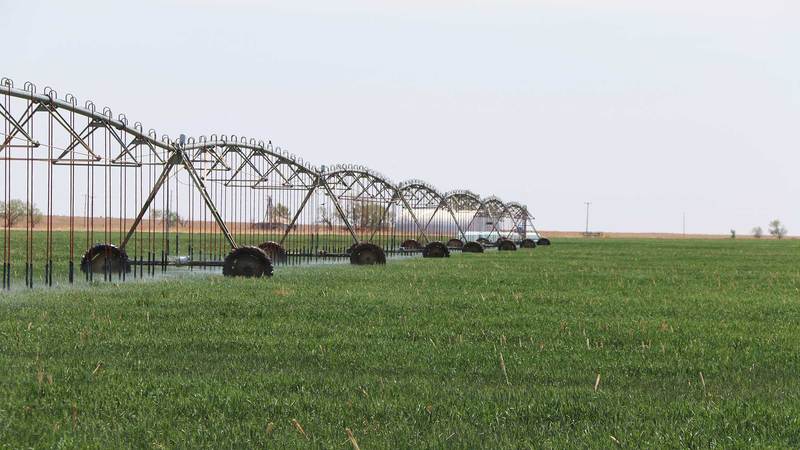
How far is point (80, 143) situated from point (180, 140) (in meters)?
4.16

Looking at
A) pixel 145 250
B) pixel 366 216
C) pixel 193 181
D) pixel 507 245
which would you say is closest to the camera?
pixel 193 181

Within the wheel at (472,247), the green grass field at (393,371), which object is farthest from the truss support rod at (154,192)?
the wheel at (472,247)

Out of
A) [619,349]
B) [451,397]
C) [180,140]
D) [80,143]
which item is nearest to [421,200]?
[180,140]

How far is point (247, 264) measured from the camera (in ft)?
70.7

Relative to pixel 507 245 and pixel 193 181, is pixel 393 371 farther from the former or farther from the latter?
pixel 507 245

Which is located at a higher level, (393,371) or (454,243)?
(454,243)

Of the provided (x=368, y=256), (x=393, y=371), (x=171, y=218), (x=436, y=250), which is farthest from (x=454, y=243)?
(x=171, y=218)

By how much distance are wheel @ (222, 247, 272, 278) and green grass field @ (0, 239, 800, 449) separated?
5107mm

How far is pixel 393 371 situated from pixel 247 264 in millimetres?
13287

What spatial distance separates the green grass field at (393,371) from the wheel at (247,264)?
5.11 metres

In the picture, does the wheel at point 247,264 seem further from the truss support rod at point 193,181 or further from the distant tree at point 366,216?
the distant tree at point 366,216

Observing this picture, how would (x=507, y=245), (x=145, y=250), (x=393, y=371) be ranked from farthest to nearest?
1. (x=507, y=245)
2. (x=145, y=250)
3. (x=393, y=371)

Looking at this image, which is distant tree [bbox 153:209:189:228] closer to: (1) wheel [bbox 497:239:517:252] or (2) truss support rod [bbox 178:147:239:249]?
(2) truss support rod [bbox 178:147:239:249]

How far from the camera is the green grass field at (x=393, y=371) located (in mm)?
6445
